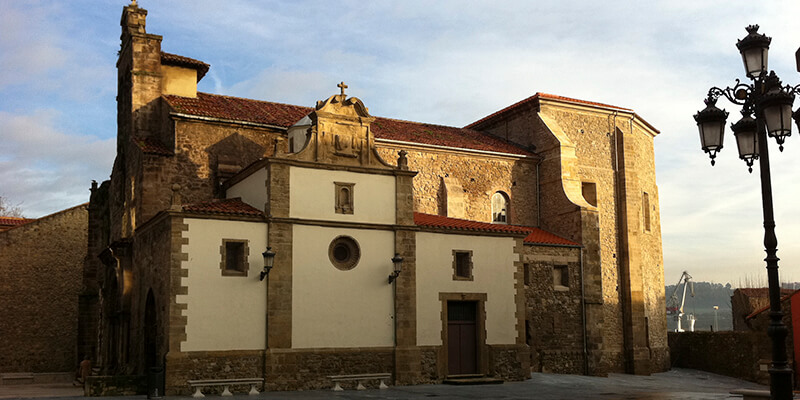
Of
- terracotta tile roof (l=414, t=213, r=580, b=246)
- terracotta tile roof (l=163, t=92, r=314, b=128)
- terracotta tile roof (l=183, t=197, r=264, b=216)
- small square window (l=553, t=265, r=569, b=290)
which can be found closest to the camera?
terracotta tile roof (l=183, t=197, r=264, b=216)

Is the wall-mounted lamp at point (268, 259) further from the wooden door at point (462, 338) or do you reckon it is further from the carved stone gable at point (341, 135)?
the wooden door at point (462, 338)

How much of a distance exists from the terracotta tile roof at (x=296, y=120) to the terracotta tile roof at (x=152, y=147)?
1.47 meters

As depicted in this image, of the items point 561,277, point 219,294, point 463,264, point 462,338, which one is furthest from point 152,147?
point 561,277

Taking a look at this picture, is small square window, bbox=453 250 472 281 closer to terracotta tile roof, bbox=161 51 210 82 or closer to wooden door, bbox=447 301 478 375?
wooden door, bbox=447 301 478 375

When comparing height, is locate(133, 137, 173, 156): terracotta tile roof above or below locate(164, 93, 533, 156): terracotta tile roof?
below

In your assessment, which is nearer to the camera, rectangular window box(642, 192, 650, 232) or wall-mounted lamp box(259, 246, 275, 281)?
wall-mounted lamp box(259, 246, 275, 281)

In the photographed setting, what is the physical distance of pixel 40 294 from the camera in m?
36.2

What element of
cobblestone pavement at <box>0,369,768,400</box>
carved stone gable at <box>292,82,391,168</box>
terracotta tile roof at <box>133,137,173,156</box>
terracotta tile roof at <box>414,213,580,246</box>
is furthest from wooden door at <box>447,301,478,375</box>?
terracotta tile roof at <box>133,137,173,156</box>

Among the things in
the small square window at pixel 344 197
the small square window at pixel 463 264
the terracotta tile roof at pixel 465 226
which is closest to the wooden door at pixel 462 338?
the small square window at pixel 463 264

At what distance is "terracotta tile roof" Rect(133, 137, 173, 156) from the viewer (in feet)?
86.6

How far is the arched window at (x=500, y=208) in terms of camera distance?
3406 cm

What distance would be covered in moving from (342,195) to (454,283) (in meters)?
4.99

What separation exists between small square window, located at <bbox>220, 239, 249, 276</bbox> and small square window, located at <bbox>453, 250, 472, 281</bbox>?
24.6 ft

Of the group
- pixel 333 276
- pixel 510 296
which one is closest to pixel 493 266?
pixel 510 296
